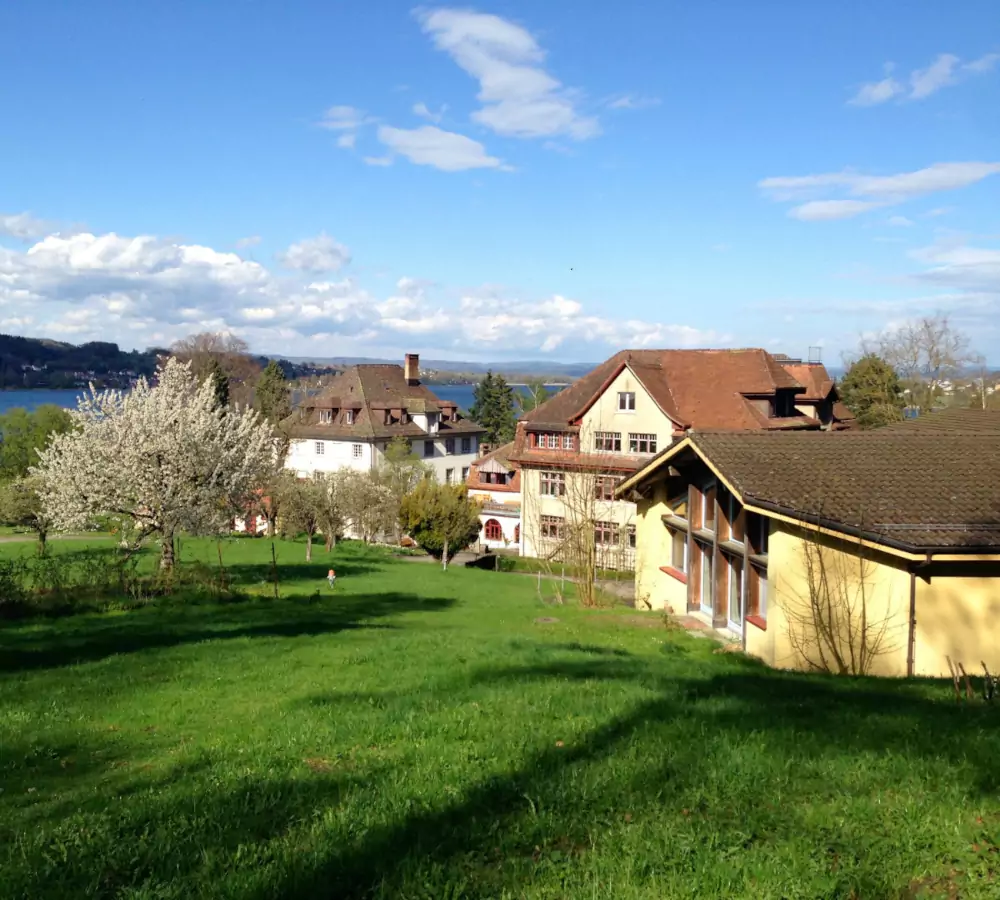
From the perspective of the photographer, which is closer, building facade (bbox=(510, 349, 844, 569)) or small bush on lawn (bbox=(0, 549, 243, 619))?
small bush on lawn (bbox=(0, 549, 243, 619))

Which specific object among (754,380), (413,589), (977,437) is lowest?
(413,589)

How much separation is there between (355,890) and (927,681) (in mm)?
10280

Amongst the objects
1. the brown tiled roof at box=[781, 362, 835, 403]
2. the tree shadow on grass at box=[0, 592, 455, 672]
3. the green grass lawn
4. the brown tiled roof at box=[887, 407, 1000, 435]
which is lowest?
the tree shadow on grass at box=[0, 592, 455, 672]

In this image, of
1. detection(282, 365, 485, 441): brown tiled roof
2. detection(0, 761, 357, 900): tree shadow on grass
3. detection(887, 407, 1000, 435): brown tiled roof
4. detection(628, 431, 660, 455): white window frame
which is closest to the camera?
detection(0, 761, 357, 900): tree shadow on grass

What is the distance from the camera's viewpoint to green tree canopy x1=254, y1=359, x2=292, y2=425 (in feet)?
237

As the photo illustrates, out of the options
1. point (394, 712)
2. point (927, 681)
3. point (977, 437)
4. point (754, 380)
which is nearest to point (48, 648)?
point (394, 712)

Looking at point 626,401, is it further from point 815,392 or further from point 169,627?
point 169,627

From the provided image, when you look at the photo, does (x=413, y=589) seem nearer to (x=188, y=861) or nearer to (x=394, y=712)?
(x=394, y=712)

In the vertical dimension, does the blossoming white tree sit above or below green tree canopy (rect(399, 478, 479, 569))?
above

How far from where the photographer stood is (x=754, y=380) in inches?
1896

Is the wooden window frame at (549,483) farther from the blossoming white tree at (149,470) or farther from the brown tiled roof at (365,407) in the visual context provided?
the blossoming white tree at (149,470)

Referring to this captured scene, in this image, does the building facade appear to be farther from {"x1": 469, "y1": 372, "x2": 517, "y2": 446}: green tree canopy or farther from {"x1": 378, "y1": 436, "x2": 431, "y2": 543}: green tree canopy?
{"x1": 469, "y1": 372, "x2": 517, "y2": 446}: green tree canopy

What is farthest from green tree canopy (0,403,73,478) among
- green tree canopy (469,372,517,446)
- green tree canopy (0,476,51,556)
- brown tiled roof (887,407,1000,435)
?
green tree canopy (469,372,517,446)

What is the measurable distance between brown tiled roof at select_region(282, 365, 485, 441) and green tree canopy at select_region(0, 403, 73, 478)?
622 inches
